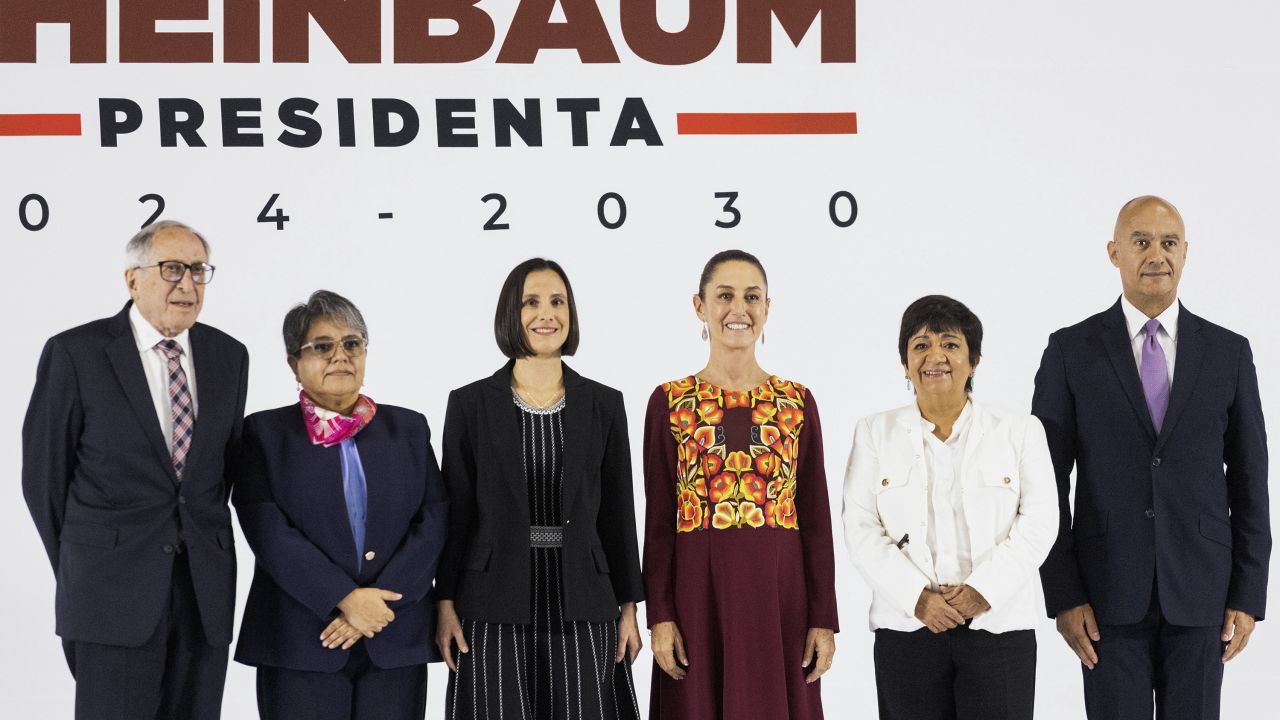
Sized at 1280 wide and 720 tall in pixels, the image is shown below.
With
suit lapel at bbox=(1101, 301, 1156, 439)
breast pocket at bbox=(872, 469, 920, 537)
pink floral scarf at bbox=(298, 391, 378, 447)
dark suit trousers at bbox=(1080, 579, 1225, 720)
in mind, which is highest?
suit lapel at bbox=(1101, 301, 1156, 439)

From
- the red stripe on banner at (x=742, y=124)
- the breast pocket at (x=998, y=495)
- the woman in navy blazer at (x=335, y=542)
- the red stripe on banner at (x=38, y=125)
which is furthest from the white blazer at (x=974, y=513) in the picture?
the red stripe on banner at (x=38, y=125)

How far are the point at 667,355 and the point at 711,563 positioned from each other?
172 cm

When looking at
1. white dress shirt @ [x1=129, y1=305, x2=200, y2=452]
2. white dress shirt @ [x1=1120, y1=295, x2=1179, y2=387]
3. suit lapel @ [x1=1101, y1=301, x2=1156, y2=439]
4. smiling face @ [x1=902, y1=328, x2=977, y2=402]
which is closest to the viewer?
white dress shirt @ [x1=129, y1=305, x2=200, y2=452]

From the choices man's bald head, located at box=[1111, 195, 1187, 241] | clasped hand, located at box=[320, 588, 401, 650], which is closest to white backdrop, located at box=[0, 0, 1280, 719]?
man's bald head, located at box=[1111, 195, 1187, 241]

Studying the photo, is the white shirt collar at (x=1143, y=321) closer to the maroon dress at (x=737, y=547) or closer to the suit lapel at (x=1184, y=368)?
the suit lapel at (x=1184, y=368)

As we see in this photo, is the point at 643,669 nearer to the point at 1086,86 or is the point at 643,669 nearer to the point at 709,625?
the point at 709,625

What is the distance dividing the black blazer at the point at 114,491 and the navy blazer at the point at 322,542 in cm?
9

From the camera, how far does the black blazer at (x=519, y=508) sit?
3488 millimetres

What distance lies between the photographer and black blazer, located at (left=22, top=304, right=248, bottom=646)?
338 centimetres

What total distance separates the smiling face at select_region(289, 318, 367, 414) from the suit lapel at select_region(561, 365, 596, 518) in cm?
51

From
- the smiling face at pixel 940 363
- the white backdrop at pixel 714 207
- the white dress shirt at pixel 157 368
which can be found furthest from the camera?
the white backdrop at pixel 714 207

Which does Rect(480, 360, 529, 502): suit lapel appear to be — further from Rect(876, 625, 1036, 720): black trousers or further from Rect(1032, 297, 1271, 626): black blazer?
Rect(1032, 297, 1271, 626): black blazer

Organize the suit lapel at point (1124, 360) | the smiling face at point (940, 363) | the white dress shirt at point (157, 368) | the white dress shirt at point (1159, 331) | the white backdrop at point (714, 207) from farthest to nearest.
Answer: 1. the white backdrop at point (714, 207)
2. the white dress shirt at point (1159, 331)
3. the suit lapel at point (1124, 360)
4. the smiling face at point (940, 363)
5. the white dress shirt at point (157, 368)

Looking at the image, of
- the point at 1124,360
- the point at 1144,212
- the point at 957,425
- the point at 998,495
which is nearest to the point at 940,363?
the point at 957,425
